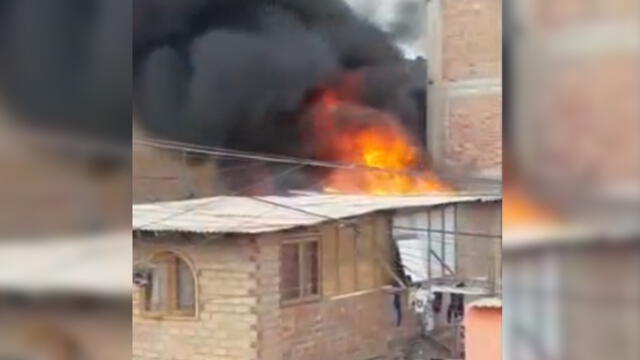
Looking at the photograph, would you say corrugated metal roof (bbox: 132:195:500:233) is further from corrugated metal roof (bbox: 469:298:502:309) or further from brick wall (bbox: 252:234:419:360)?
corrugated metal roof (bbox: 469:298:502:309)

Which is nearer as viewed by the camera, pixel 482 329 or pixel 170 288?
pixel 482 329

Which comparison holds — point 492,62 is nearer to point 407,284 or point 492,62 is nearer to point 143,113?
point 407,284

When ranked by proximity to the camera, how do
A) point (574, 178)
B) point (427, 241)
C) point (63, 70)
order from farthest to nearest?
point (427, 241) < point (63, 70) < point (574, 178)

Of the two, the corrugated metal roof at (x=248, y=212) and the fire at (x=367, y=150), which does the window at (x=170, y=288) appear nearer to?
the corrugated metal roof at (x=248, y=212)

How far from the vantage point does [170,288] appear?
44.0 inches

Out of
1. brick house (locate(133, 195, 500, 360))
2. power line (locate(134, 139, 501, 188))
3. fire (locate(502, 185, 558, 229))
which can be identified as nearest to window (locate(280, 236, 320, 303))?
brick house (locate(133, 195, 500, 360))

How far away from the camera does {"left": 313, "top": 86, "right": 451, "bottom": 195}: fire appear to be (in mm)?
1067

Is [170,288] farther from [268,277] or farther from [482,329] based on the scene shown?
[482,329]

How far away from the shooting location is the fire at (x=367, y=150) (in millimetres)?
1067

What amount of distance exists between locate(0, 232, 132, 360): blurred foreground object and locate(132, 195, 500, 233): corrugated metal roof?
0.11 meters

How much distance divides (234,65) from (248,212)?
0.22m

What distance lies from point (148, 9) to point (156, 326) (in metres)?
0.48

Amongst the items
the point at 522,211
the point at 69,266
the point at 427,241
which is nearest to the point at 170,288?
the point at 69,266

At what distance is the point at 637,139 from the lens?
1.89 feet
